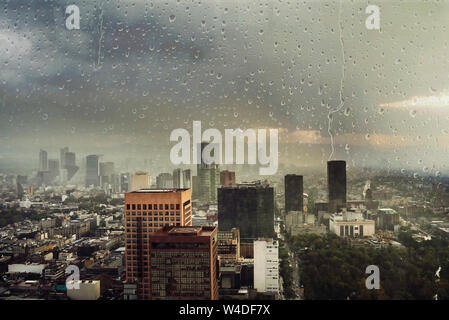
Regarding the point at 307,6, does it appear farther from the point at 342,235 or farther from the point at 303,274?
the point at 303,274

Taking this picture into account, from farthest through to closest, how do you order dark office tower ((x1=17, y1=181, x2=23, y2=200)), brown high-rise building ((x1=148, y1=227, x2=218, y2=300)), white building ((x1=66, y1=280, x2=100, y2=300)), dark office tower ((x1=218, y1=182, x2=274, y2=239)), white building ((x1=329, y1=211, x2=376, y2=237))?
1. dark office tower ((x1=218, y1=182, x2=274, y2=239))
2. white building ((x1=329, y1=211, x2=376, y2=237))
3. dark office tower ((x1=17, y1=181, x2=23, y2=200))
4. white building ((x1=66, y1=280, x2=100, y2=300))
5. brown high-rise building ((x1=148, y1=227, x2=218, y2=300))

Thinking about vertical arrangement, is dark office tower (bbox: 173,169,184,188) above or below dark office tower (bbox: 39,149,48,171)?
below

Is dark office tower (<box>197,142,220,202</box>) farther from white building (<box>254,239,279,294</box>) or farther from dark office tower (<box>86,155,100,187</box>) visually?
dark office tower (<box>86,155,100,187</box>)

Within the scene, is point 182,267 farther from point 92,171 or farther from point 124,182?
point 92,171

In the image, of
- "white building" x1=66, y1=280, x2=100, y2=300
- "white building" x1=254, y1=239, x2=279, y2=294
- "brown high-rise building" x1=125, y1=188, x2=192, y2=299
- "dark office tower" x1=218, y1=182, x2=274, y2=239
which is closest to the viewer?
"white building" x1=66, y1=280, x2=100, y2=300

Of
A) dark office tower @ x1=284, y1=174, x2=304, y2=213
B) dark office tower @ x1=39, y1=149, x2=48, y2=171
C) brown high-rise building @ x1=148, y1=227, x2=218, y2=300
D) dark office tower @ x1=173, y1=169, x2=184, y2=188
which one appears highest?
dark office tower @ x1=39, y1=149, x2=48, y2=171

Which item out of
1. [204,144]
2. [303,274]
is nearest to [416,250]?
[303,274]

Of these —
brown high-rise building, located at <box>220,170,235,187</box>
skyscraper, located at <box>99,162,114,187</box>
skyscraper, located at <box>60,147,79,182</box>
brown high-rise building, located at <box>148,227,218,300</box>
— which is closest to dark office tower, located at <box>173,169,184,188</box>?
brown high-rise building, located at <box>220,170,235,187</box>

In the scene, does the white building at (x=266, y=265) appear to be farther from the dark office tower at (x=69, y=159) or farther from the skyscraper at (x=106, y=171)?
the dark office tower at (x=69, y=159)
